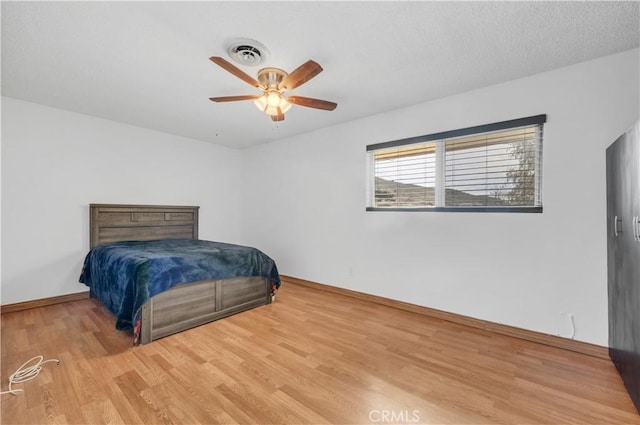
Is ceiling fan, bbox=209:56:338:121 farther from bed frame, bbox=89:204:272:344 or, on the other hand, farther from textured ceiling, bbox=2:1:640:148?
bed frame, bbox=89:204:272:344

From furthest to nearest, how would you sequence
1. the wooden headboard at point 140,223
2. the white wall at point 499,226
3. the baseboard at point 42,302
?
the wooden headboard at point 140,223, the baseboard at point 42,302, the white wall at point 499,226

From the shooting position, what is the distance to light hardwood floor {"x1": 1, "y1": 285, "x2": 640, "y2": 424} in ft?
5.39

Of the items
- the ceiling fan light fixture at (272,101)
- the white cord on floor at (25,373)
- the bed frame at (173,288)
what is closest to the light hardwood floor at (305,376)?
the white cord on floor at (25,373)

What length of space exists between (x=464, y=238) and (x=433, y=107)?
1.52 meters

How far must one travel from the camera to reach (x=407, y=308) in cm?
336

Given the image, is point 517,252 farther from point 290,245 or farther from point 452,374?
point 290,245

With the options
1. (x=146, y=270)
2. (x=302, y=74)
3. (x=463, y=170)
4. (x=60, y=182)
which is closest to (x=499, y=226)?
(x=463, y=170)

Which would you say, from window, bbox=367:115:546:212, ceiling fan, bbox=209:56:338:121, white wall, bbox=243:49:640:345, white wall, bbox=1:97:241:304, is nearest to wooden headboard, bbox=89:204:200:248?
white wall, bbox=1:97:241:304

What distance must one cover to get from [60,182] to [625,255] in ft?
18.7

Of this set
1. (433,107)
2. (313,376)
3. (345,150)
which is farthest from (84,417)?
(433,107)

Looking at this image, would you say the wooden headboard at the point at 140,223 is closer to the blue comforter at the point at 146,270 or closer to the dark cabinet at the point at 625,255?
the blue comforter at the point at 146,270

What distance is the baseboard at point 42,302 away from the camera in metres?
3.22

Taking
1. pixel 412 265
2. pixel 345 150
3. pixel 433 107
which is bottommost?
pixel 412 265

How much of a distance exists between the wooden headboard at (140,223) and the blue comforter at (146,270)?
0.31 metres
